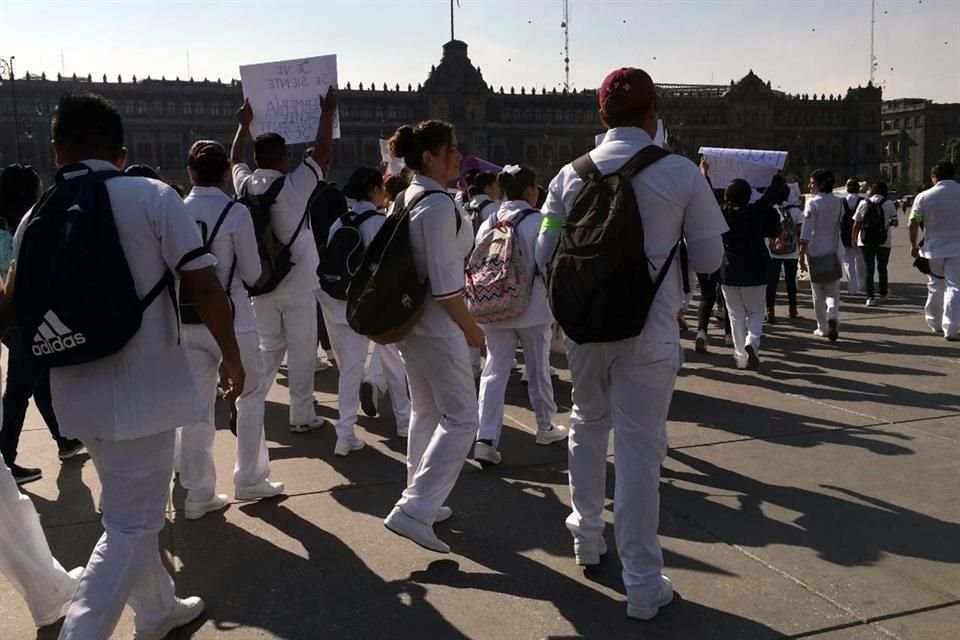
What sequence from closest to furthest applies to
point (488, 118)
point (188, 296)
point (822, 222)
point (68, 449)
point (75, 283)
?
1. point (75, 283)
2. point (188, 296)
3. point (68, 449)
4. point (822, 222)
5. point (488, 118)

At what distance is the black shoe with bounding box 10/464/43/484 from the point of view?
5.09 meters

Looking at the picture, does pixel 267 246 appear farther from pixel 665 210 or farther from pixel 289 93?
pixel 665 210

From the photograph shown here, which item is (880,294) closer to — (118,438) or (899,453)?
(899,453)

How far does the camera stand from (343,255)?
5.48 metres

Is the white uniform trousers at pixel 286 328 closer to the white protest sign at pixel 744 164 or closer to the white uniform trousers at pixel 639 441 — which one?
the white uniform trousers at pixel 639 441

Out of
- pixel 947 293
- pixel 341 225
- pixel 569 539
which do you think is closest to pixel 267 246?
pixel 341 225

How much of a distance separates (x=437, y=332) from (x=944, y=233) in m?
7.47

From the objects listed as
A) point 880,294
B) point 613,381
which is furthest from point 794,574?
point 880,294

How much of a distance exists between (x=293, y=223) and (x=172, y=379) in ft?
7.65

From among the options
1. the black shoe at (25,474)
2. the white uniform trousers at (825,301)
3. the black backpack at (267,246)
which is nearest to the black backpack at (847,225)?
the white uniform trousers at (825,301)

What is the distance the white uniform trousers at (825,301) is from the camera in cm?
910

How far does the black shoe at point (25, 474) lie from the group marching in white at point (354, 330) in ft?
0.09

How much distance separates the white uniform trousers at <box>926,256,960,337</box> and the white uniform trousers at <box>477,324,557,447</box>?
569 cm

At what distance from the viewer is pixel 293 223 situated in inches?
195
